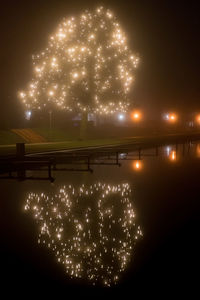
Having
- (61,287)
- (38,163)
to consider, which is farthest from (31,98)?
(61,287)

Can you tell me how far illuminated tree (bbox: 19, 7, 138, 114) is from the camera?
148 ft

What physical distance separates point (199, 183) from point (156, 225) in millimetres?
7212

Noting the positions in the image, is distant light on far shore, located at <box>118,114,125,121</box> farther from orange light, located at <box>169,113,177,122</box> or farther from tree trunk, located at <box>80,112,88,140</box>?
tree trunk, located at <box>80,112,88,140</box>

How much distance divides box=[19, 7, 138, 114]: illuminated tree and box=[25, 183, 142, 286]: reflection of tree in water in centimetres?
3189

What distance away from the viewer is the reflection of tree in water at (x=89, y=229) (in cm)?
697

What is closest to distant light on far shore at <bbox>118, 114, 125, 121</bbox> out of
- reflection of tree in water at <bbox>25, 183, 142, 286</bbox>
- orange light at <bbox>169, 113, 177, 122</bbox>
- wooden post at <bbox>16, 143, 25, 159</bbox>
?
orange light at <bbox>169, 113, 177, 122</bbox>

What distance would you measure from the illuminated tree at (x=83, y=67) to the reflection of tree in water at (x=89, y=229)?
3189 cm

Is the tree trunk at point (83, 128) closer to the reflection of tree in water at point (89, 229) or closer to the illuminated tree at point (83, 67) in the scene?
the illuminated tree at point (83, 67)

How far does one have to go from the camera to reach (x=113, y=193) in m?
13.9

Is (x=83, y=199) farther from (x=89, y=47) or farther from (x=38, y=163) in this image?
(x=89, y=47)

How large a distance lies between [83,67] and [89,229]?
123ft

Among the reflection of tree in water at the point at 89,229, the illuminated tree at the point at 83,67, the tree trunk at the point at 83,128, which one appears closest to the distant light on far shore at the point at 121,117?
the tree trunk at the point at 83,128

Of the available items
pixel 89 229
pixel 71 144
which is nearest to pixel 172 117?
pixel 71 144

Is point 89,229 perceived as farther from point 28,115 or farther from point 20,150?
point 28,115
